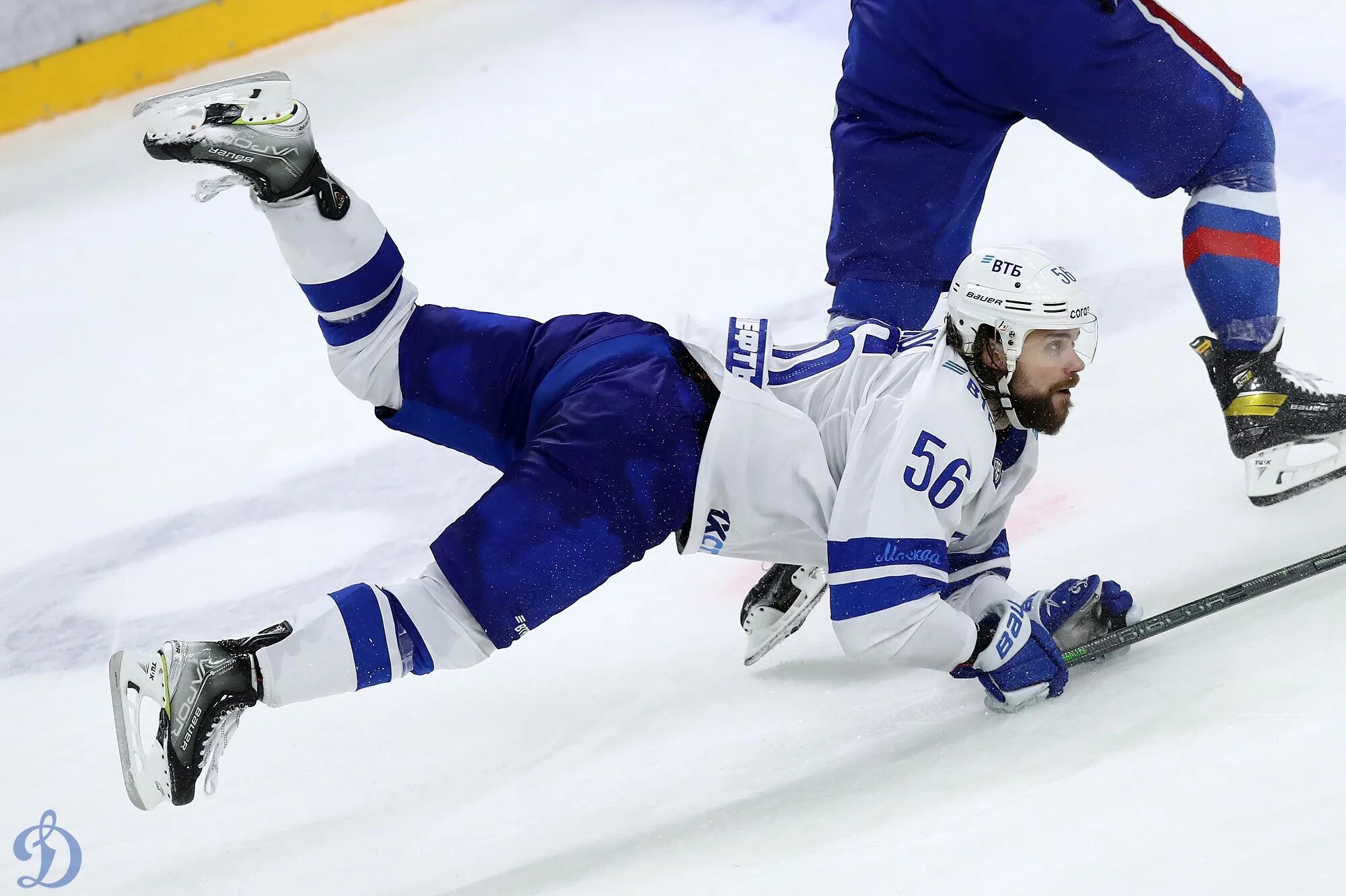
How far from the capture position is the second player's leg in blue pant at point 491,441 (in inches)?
81.3

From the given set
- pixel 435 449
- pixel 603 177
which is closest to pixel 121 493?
pixel 435 449

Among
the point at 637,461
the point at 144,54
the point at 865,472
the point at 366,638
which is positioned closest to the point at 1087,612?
the point at 865,472

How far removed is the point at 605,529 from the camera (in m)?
2.14

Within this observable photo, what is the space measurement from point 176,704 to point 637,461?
0.70 m

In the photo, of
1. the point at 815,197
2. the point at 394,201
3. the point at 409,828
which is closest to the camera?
the point at 409,828

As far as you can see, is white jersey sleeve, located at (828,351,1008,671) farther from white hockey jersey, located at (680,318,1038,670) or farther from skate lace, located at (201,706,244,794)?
skate lace, located at (201,706,244,794)

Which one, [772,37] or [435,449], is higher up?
[772,37]

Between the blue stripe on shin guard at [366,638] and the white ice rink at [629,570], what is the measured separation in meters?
0.34

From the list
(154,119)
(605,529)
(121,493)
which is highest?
(154,119)

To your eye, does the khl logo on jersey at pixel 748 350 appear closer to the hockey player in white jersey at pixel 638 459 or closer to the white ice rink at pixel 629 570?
the hockey player in white jersey at pixel 638 459

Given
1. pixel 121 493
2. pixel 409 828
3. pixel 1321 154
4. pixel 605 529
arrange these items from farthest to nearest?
pixel 1321 154 → pixel 121 493 → pixel 409 828 → pixel 605 529

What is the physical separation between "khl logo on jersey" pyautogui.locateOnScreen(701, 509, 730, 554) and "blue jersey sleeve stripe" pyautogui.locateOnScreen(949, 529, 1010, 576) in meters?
0.41

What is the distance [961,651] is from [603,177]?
2411mm

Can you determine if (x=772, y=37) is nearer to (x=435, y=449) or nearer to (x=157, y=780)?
(x=435, y=449)
